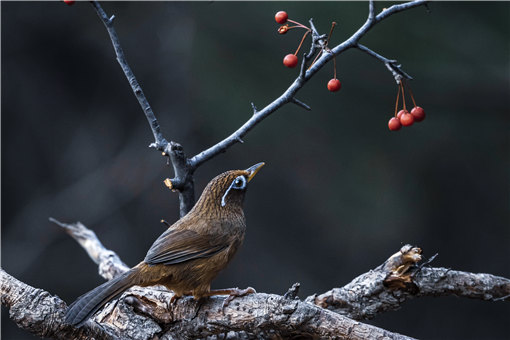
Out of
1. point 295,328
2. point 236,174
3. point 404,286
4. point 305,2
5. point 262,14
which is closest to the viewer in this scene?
point 295,328

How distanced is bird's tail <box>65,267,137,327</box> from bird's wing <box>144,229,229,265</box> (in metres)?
0.14

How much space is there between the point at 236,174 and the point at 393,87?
3.24 meters

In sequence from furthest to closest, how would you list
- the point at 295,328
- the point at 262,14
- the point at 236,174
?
the point at 262,14 → the point at 236,174 → the point at 295,328

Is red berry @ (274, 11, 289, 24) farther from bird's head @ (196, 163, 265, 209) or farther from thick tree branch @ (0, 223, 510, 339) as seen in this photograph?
thick tree branch @ (0, 223, 510, 339)

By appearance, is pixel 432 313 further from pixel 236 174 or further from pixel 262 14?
pixel 236 174

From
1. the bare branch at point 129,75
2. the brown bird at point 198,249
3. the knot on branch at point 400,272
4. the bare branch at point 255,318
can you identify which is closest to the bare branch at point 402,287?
the knot on branch at point 400,272

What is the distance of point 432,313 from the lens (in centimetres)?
666

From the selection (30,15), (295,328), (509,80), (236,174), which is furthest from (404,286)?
(30,15)

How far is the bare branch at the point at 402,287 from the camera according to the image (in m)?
3.04

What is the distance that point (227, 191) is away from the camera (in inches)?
129

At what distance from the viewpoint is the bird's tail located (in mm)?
2467

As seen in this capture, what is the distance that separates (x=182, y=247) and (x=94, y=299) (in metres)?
0.54

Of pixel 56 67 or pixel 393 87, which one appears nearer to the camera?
pixel 393 87

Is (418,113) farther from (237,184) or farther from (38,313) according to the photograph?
(38,313)
